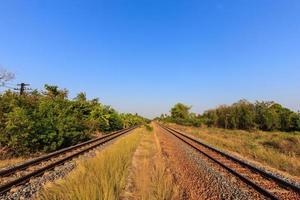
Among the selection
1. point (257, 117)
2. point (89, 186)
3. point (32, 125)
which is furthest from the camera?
point (257, 117)

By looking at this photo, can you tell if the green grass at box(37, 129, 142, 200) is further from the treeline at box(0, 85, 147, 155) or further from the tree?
the tree

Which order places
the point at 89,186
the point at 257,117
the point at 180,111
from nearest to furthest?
the point at 89,186, the point at 257,117, the point at 180,111

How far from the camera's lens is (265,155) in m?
16.4

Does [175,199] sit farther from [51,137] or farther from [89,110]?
[89,110]

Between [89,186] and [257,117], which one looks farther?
[257,117]

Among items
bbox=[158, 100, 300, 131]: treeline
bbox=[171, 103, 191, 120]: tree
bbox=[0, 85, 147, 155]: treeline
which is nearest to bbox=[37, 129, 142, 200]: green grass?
bbox=[0, 85, 147, 155]: treeline

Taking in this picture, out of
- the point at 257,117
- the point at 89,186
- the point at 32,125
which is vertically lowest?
the point at 89,186

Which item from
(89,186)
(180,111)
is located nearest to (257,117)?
(89,186)

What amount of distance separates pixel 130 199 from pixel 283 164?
1116cm

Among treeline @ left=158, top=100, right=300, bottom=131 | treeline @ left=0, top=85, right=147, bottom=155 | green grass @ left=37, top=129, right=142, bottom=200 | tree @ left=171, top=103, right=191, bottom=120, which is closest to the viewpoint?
green grass @ left=37, top=129, right=142, bottom=200

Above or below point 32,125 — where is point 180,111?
above

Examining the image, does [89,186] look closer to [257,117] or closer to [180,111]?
[257,117]

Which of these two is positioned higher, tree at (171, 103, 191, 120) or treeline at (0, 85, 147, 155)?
tree at (171, 103, 191, 120)

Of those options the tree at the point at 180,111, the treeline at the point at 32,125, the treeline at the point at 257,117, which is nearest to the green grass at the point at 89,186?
the treeline at the point at 32,125
